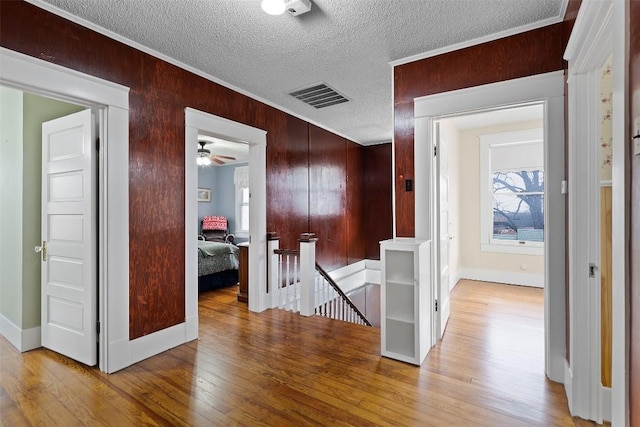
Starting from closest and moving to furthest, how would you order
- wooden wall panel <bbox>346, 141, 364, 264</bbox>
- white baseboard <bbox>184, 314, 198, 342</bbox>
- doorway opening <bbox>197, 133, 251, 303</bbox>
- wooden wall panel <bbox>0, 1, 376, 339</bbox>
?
wooden wall panel <bbox>0, 1, 376, 339</bbox>
white baseboard <bbox>184, 314, 198, 342</bbox>
wooden wall panel <bbox>346, 141, 364, 264</bbox>
doorway opening <bbox>197, 133, 251, 303</bbox>

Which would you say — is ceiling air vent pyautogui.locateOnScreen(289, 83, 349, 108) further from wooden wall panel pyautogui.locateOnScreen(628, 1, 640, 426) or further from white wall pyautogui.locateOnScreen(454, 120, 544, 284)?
white wall pyautogui.locateOnScreen(454, 120, 544, 284)

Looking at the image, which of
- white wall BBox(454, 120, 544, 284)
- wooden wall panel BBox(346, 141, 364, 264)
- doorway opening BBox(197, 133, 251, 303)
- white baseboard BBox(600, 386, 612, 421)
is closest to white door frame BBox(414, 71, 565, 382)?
white baseboard BBox(600, 386, 612, 421)

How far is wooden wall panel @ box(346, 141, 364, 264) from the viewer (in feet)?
19.8

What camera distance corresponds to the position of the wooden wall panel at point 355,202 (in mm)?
6039

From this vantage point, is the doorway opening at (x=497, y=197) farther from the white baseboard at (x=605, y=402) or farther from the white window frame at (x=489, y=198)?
the white baseboard at (x=605, y=402)

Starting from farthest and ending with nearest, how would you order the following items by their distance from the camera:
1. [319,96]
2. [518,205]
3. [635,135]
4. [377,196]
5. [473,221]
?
[377,196] < [473,221] < [518,205] < [319,96] < [635,135]

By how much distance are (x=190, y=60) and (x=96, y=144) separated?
1.11 meters

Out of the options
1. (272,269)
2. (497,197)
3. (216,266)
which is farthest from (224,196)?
(497,197)

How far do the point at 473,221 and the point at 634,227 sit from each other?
4904 mm

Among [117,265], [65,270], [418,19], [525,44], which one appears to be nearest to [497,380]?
[525,44]

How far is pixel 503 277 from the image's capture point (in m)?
5.27

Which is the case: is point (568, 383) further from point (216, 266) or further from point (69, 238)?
point (216, 266)

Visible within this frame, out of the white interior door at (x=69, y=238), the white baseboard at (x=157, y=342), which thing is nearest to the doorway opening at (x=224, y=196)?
the white interior door at (x=69, y=238)

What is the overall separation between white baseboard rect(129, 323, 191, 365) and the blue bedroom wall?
18.0 feet
